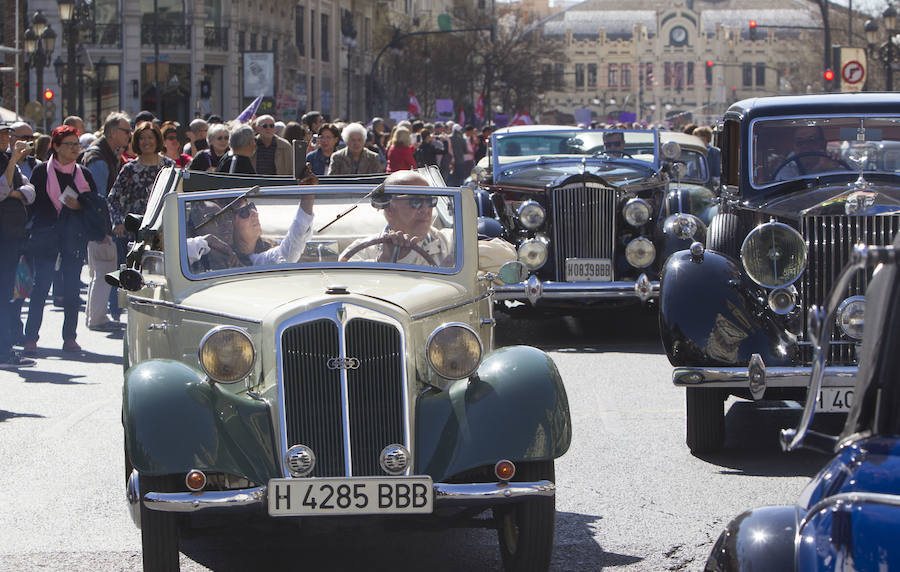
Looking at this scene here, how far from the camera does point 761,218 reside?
8562 mm

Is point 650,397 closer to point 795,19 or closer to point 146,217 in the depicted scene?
point 146,217

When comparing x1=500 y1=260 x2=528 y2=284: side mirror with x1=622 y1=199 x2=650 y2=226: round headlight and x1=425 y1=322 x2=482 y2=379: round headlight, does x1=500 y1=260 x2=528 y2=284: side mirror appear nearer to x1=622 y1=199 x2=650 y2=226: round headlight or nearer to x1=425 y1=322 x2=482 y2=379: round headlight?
x1=425 y1=322 x2=482 y2=379: round headlight

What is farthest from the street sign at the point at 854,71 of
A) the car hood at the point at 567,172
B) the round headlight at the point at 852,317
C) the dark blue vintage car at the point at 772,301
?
the round headlight at the point at 852,317

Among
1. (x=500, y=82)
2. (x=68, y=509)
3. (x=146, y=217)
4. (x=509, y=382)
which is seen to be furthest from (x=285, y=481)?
(x=500, y=82)

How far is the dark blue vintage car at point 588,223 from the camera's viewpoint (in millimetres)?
12367

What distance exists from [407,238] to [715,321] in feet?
6.95

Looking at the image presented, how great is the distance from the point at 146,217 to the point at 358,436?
299cm

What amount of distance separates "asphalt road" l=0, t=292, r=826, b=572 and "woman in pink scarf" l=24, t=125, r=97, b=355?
33.9 inches

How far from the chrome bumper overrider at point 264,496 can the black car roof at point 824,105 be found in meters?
4.66

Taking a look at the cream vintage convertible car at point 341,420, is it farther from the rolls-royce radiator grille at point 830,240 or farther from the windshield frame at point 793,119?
the windshield frame at point 793,119

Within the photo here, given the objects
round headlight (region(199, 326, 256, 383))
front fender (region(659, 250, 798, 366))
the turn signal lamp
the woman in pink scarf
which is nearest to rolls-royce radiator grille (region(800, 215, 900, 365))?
front fender (region(659, 250, 798, 366))

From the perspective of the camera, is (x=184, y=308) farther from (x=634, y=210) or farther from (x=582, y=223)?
(x=634, y=210)

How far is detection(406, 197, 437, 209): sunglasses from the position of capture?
6.30 m

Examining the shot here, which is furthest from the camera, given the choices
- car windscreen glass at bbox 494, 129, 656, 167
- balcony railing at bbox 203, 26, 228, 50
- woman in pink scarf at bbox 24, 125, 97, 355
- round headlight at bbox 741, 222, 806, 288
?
balcony railing at bbox 203, 26, 228, 50
